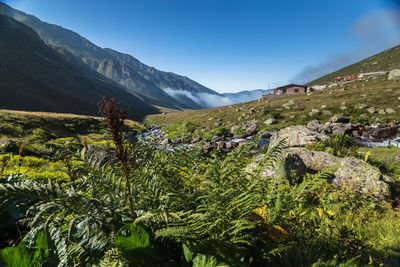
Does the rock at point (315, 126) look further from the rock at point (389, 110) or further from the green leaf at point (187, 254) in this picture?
the green leaf at point (187, 254)

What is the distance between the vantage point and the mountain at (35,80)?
197 feet

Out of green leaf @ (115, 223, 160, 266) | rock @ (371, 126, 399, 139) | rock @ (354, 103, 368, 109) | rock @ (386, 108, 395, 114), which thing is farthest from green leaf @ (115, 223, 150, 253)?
rock @ (354, 103, 368, 109)

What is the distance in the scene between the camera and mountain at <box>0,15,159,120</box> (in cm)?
5994

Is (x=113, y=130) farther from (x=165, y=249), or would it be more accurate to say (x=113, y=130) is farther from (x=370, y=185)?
(x=370, y=185)

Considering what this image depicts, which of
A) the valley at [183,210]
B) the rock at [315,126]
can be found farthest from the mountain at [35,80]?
the rock at [315,126]

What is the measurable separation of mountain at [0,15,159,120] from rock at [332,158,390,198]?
69.9m

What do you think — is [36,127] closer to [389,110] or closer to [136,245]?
[136,245]

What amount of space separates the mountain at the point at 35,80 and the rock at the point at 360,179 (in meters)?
69.9

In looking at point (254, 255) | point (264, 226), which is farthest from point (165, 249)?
point (264, 226)

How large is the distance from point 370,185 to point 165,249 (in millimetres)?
5159

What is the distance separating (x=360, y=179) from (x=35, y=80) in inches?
4466

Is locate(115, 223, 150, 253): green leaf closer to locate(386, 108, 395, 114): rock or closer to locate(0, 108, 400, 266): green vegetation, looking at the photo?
locate(0, 108, 400, 266): green vegetation

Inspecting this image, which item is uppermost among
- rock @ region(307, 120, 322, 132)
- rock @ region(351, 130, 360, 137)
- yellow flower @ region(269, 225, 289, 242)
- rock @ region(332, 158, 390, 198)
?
rock @ region(307, 120, 322, 132)

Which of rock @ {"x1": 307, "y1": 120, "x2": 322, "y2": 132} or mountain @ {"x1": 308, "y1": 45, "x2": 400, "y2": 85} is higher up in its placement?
mountain @ {"x1": 308, "y1": 45, "x2": 400, "y2": 85}
